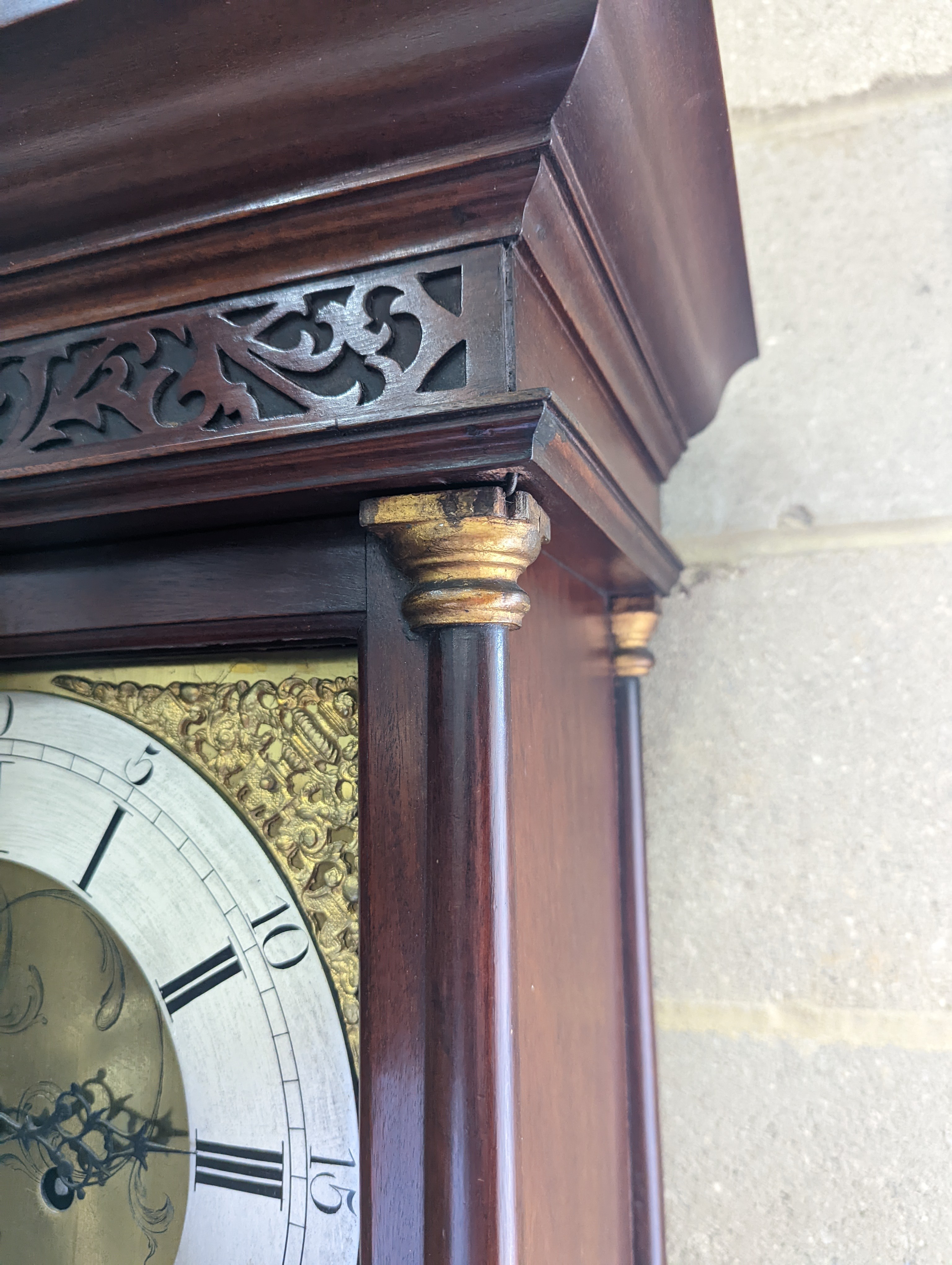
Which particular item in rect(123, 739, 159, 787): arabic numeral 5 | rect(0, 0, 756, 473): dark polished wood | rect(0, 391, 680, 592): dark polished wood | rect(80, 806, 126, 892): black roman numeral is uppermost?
rect(0, 0, 756, 473): dark polished wood

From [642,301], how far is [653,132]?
0.45 ft

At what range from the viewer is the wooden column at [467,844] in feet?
1.45

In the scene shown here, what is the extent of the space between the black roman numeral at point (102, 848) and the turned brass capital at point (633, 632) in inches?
19.3

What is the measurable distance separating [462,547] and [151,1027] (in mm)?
429

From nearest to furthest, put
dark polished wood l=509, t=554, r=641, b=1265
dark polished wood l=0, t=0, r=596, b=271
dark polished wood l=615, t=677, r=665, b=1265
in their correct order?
dark polished wood l=0, t=0, r=596, b=271 → dark polished wood l=509, t=554, r=641, b=1265 → dark polished wood l=615, t=677, r=665, b=1265

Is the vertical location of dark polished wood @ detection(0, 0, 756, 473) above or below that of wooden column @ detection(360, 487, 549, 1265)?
above

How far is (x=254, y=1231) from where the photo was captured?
1.84 feet

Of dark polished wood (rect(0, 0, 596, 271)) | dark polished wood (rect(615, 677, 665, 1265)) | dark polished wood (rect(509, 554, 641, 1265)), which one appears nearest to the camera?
dark polished wood (rect(0, 0, 596, 271))

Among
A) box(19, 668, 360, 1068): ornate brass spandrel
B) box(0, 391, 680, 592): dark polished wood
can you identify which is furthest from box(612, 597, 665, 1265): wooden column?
box(19, 668, 360, 1068): ornate brass spandrel

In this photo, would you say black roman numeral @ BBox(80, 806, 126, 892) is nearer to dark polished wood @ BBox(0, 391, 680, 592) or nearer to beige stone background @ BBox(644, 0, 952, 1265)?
dark polished wood @ BBox(0, 391, 680, 592)

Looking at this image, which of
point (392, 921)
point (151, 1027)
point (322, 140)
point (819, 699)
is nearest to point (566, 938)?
point (392, 921)

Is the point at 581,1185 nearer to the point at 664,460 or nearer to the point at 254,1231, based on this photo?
the point at 254,1231

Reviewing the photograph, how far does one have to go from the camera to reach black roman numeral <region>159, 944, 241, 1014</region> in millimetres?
593

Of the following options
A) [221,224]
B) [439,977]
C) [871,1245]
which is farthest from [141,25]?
[871,1245]
